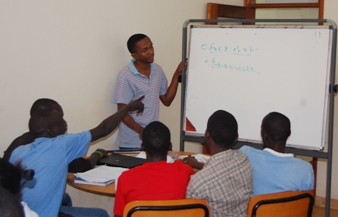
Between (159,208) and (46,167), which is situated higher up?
(46,167)

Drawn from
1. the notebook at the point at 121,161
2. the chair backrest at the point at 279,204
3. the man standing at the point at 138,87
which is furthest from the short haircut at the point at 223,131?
the man standing at the point at 138,87

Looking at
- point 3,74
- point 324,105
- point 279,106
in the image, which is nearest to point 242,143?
point 279,106

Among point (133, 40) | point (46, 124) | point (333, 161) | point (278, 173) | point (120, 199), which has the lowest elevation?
point (333, 161)

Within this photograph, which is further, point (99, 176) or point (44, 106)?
point (44, 106)

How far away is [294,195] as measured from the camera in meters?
2.57

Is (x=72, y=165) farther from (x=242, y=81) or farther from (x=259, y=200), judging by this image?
(x=242, y=81)

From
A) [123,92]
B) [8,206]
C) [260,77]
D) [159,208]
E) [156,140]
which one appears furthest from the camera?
[123,92]

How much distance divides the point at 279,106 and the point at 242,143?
40 cm

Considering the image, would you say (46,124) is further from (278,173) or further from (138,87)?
(138,87)

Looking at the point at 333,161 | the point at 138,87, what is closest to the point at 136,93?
the point at 138,87

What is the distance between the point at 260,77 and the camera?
12.6 ft

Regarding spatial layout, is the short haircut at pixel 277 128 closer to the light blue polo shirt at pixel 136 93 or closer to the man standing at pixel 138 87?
the man standing at pixel 138 87

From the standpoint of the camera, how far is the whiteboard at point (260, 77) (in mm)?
3678

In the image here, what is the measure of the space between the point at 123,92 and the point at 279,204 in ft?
6.34
